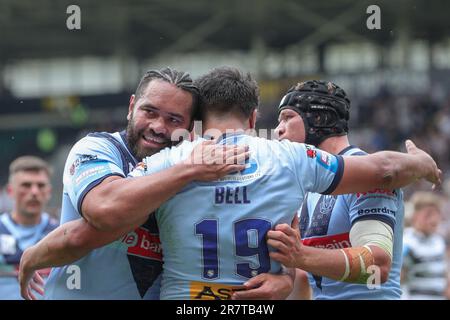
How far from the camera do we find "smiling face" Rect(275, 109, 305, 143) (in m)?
4.82

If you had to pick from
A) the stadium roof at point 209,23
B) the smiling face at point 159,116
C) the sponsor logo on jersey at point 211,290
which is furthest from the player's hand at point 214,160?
the stadium roof at point 209,23

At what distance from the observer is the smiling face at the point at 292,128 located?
4.82m

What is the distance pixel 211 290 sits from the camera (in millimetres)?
4062

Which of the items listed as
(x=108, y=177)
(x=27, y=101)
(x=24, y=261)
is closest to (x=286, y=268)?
(x=108, y=177)

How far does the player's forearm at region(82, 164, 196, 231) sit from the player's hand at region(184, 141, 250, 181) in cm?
4

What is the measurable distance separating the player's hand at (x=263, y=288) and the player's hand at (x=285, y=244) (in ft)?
0.33

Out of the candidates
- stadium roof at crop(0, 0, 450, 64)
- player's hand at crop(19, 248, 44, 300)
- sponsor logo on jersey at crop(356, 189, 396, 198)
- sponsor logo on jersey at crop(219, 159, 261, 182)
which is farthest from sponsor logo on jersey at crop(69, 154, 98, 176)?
stadium roof at crop(0, 0, 450, 64)

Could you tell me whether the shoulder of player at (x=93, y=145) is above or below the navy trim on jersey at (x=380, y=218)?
above

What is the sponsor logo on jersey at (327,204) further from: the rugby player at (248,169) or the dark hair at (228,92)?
the dark hair at (228,92)

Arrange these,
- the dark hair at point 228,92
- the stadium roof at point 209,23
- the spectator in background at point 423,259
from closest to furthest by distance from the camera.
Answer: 1. the dark hair at point 228,92
2. the spectator in background at point 423,259
3. the stadium roof at point 209,23

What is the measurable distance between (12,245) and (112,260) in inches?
164

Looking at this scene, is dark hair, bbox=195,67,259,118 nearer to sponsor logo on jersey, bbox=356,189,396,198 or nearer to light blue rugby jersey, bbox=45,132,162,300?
light blue rugby jersey, bbox=45,132,162,300

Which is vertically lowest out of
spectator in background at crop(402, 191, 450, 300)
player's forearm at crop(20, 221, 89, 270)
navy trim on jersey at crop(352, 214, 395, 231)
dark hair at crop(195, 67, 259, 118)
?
spectator in background at crop(402, 191, 450, 300)

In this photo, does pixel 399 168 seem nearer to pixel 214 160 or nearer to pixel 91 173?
pixel 214 160
